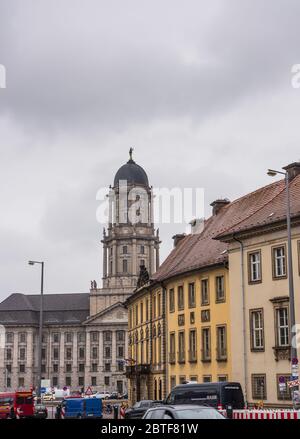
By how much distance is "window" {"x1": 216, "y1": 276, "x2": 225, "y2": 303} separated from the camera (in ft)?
159

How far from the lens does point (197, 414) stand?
18.2 meters

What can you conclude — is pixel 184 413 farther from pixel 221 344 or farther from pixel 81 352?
pixel 81 352

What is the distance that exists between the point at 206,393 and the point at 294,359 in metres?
6.86

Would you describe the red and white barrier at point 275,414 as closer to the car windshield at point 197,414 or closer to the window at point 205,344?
the car windshield at point 197,414

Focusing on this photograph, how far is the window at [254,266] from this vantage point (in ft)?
143

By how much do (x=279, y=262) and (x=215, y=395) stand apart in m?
9.75

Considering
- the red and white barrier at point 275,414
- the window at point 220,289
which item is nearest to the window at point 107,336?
the window at point 220,289

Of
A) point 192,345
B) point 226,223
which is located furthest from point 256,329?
point 226,223

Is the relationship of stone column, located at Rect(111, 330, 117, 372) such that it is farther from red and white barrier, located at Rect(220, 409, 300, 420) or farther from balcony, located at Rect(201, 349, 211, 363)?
red and white barrier, located at Rect(220, 409, 300, 420)

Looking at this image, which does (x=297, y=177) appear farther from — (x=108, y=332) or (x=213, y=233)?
(x=108, y=332)

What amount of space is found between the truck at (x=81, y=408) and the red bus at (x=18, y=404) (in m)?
4.91

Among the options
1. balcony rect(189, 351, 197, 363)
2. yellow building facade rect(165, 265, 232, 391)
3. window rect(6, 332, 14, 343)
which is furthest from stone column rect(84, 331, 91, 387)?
balcony rect(189, 351, 197, 363)

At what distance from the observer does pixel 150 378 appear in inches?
2516
